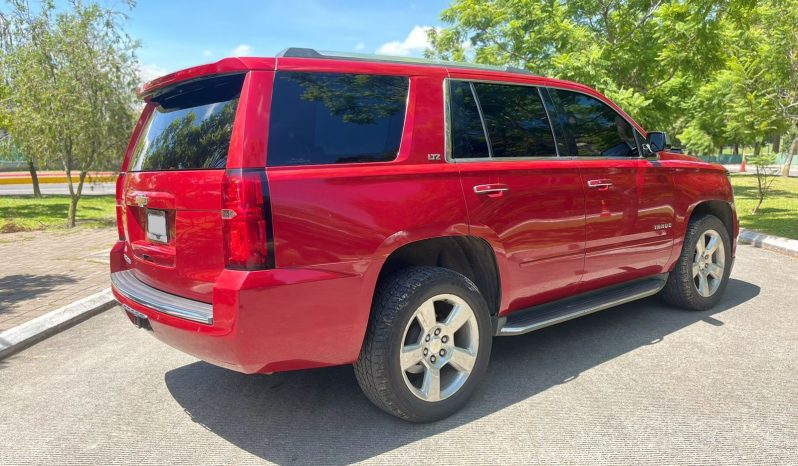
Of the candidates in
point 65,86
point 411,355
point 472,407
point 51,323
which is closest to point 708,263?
point 472,407

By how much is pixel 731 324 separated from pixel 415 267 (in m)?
3.18

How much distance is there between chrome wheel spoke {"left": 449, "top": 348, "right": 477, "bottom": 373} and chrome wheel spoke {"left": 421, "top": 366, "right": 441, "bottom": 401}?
13 cm

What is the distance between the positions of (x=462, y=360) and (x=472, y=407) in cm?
31

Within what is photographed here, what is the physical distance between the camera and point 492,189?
10.6ft

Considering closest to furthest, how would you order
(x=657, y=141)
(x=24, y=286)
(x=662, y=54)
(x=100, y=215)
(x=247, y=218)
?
(x=247, y=218)
(x=657, y=141)
(x=24, y=286)
(x=662, y=54)
(x=100, y=215)

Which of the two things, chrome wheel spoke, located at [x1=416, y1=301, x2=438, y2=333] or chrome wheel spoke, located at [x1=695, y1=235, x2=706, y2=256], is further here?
chrome wheel spoke, located at [x1=695, y1=235, x2=706, y2=256]

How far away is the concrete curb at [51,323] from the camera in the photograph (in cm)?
437

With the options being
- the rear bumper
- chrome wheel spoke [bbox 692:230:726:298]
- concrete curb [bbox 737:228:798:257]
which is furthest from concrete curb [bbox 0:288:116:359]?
concrete curb [bbox 737:228:798:257]

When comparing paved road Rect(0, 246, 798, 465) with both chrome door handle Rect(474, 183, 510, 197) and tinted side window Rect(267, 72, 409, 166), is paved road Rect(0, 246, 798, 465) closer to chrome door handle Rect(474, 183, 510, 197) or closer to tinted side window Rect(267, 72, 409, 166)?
chrome door handle Rect(474, 183, 510, 197)

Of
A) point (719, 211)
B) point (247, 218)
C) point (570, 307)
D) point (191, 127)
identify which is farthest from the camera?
point (719, 211)

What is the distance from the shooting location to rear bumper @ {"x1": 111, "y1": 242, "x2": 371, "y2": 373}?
246 centimetres

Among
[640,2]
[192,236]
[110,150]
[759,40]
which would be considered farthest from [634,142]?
[759,40]

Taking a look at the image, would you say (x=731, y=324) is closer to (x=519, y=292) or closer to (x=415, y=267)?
(x=519, y=292)

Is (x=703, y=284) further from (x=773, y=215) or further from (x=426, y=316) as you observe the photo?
(x=773, y=215)
